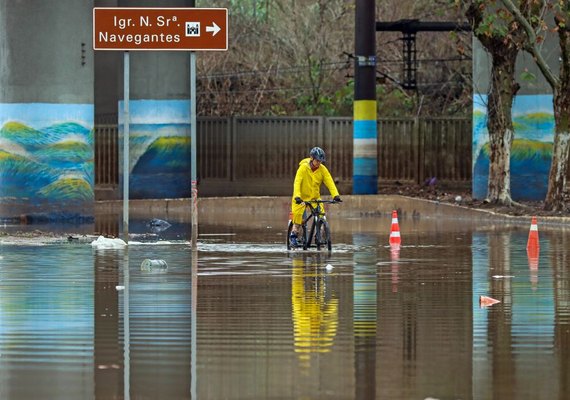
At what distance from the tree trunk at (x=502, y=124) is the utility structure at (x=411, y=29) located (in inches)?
261

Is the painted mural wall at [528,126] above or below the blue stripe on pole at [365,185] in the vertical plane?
above

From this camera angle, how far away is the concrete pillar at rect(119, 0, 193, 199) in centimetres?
4384

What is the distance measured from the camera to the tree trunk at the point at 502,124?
131 ft

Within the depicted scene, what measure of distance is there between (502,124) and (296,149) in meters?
9.22

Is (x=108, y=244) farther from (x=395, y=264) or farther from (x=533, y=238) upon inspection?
(x=533, y=238)

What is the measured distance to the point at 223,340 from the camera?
14969 millimetres

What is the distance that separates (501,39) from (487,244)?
10.9 metres

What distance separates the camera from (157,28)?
90.4 feet

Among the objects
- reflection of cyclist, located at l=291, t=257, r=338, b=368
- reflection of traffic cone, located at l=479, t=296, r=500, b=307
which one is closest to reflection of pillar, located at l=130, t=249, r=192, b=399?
reflection of cyclist, located at l=291, t=257, r=338, b=368

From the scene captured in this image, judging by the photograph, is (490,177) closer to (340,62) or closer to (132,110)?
(132,110)

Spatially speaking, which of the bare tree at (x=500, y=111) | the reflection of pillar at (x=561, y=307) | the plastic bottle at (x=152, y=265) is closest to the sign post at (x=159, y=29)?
the plastic bottle at (x=152, y=265)

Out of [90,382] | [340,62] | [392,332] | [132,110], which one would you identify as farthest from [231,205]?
[90,382]

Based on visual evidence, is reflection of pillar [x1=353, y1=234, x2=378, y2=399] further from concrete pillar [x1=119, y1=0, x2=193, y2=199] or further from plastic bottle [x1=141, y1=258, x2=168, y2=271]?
concrete pillar [x1=119, y1=0, x2=193, y2=199]

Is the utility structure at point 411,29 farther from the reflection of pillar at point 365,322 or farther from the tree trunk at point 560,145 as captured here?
the reflection of pillar at point 365,322
